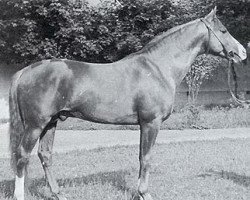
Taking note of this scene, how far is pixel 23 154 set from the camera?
519 centimetres

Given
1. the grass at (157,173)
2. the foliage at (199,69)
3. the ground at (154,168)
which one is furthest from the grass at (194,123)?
the grass at (157,173)

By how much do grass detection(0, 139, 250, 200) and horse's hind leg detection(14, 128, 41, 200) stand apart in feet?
1.26

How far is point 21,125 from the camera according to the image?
534 cm

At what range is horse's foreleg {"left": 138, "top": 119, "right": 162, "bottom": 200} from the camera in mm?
5316

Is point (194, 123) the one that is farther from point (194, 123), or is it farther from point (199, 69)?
point (199, 69)

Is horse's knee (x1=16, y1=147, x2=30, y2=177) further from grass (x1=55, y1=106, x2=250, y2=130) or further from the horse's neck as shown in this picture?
grass (x1=55, y1=106, x2=250, y2=130)

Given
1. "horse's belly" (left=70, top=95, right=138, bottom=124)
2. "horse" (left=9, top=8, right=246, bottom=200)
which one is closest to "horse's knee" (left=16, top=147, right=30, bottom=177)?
"horse" (left=9, top=8, right=246, bottom=200)

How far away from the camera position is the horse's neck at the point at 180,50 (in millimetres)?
5543

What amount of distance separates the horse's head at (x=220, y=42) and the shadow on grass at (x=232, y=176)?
189 centimetres

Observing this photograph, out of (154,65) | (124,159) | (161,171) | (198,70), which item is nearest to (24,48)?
(198,70)

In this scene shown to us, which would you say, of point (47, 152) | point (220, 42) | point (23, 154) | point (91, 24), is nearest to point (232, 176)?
point (220, 42)

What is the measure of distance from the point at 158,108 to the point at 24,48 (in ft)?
39.8

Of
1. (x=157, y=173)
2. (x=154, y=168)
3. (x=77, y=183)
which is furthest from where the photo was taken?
(x=154, y=168)

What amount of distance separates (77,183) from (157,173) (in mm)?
1437
